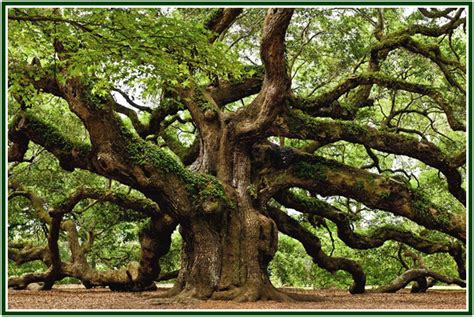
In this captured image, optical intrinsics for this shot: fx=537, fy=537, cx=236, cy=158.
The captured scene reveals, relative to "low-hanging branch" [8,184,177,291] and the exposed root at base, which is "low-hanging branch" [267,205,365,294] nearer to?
"low-hanging branch" [8,184,177,291]

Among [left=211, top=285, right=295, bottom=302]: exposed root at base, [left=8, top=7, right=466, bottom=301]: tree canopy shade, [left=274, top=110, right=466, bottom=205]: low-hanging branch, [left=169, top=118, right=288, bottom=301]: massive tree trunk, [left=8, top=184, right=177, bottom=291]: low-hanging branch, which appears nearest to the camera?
[left=8, top=7, right=466, bottom=301]: tree canopy shade

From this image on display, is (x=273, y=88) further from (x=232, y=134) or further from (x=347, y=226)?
(x=347, y=226)

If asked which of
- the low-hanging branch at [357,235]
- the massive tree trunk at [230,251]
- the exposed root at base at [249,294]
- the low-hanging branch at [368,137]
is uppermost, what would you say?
the low-hanging branch at [368,137]

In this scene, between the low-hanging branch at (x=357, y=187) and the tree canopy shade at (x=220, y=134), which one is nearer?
the tree canopy shade at (x=220, y=134)

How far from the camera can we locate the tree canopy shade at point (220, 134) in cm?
809

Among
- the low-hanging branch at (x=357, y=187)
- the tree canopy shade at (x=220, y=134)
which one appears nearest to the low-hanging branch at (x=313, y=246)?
the tree canopy shade at (x=220, y=134)

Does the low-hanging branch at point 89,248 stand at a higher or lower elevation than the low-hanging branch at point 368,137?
lower

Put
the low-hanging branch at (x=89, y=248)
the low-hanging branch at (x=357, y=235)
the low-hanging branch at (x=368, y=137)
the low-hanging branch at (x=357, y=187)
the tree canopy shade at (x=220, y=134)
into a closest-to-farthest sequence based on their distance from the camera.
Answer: the tree canopy shade at (x=220, y=134), the low-hanging branch at (x=368, y=137), the low-hanging branch at (x=357, y=187), the low-hanging branch at (x=89, y=248), the low-hanging branch at (x=357, y=235)

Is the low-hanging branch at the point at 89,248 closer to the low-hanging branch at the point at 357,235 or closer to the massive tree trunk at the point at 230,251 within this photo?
the massive tree trunk at the point at 230,251

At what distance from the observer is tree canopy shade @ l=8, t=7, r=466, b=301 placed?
8086 mm

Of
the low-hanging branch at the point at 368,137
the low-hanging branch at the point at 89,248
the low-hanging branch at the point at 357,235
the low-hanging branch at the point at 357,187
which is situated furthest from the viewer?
the low-hanging branch at the point at 357,235

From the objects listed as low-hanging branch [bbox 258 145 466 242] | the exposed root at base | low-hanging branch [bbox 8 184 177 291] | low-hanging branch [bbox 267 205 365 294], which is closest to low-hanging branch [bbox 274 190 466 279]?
low-hanging branch [bbox 267 205 365 294]

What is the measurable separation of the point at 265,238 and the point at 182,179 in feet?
6.67

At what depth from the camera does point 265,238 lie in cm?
1067
